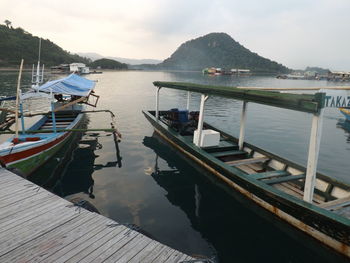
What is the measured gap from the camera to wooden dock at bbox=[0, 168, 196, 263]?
4.48 meters

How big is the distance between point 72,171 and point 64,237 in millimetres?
6881

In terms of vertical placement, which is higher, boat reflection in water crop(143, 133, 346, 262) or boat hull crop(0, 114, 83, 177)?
boat hull crop(0, 114, 83, 177)

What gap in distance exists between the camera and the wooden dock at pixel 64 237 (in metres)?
4.48

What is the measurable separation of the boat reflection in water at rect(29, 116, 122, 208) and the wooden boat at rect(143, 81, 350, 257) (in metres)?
5.05

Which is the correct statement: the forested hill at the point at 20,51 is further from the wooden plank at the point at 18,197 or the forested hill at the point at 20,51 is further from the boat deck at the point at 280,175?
the boat deck at the point at 280,175

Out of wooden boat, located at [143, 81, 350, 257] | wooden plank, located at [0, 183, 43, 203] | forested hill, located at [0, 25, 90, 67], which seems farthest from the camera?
forested hill, located at [0, 25, 90, 67]

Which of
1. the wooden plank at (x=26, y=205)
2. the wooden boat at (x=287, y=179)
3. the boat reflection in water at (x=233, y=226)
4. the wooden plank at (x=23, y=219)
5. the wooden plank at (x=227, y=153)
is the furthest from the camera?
the wooden plank at (x=227, y=153)

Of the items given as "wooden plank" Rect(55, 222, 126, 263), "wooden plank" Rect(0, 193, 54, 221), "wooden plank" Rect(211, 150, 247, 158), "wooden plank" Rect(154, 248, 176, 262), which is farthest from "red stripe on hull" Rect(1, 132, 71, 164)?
"wooden plank" Rect(211, 150, 247, 158)

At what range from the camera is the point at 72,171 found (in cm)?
1135

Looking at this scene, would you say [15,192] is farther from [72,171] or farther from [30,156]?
[72,171]

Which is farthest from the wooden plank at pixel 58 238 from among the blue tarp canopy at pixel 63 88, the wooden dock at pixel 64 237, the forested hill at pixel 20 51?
the forested hill at pixel 20 51

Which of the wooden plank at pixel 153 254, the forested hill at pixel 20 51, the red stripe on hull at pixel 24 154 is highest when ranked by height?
the forested hill at pixel 20 51

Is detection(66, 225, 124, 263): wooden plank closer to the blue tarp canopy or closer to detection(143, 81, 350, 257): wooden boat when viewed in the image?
detection(143, 81, 350, 257): wooden boat

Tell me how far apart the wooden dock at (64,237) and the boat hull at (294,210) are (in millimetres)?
3709
